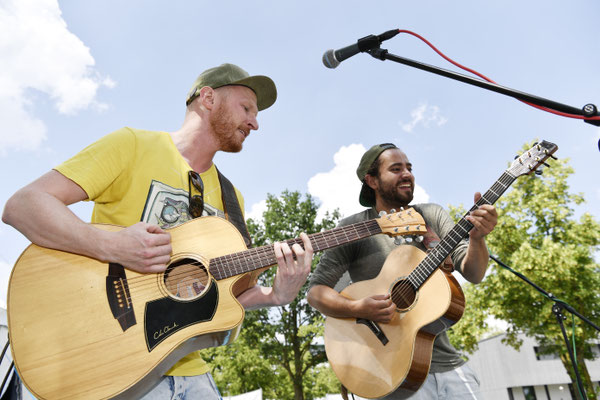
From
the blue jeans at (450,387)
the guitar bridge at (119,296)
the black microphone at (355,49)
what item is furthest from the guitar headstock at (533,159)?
the guitar bridge at (119,296)

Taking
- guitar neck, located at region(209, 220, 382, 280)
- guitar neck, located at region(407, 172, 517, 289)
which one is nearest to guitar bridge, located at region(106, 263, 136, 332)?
guitar neck, located at region(209, 220, 382, 280)

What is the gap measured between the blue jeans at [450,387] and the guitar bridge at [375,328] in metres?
0.40

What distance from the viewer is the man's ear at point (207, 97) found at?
2.90 meters

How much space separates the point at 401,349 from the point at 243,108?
2.19 metres

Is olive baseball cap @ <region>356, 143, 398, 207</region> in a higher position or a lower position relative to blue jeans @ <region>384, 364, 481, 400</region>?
higher

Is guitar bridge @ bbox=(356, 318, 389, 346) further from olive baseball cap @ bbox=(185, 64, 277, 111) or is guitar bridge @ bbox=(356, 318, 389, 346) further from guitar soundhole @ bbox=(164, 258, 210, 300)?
olive baseball cap @ bbox=(185, 64, 277, 111)

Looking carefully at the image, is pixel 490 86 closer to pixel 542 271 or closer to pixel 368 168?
pixel 368 168

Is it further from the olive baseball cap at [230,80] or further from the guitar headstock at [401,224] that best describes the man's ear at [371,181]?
the olive baseball cap at [230,80]

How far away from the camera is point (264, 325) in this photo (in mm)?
18094

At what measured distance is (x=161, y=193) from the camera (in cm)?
241

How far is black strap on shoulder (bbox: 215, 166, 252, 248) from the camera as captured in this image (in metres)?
2.78

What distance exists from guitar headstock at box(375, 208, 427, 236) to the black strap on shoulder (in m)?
1.04

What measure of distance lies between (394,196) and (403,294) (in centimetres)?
107

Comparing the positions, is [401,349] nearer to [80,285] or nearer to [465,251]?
[465,251]
